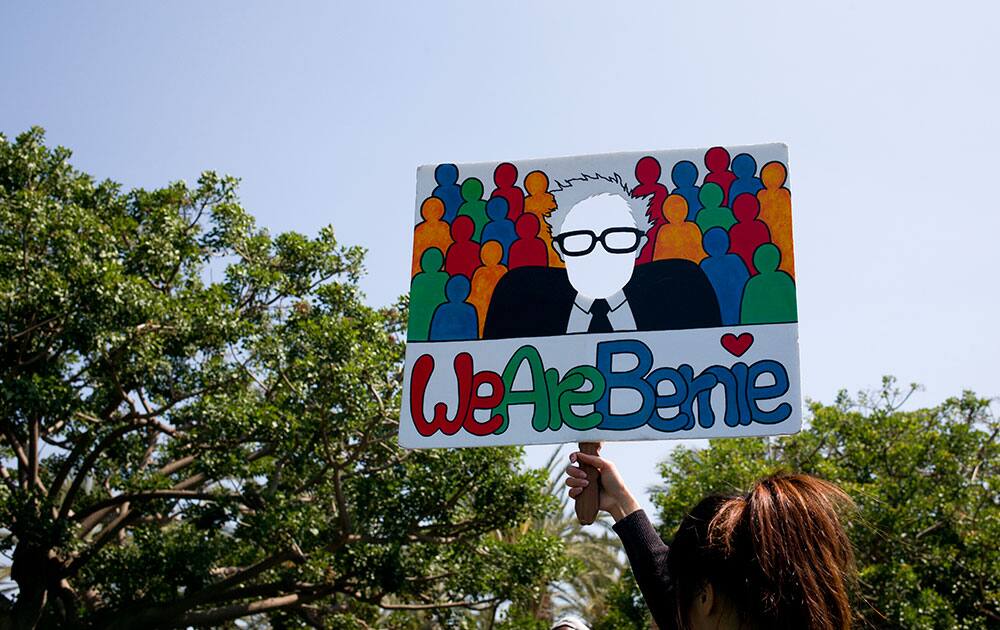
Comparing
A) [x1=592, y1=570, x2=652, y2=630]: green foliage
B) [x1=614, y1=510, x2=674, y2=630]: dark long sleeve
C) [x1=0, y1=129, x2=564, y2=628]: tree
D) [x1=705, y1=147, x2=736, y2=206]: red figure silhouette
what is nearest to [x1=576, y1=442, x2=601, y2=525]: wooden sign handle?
[x1=614, y1=510, x2=674, y2=630]: dark long sleeve

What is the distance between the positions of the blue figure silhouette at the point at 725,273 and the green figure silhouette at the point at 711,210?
21mm

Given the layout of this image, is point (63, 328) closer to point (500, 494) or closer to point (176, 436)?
point (176, 436)

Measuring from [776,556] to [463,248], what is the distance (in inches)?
67.3

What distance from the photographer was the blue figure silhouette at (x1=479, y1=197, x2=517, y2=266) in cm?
323

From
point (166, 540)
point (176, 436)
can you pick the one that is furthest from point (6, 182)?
point (166, 540)

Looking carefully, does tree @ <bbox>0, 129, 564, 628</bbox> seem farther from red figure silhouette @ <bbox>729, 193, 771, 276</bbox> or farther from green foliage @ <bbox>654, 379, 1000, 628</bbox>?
red figure silhouette @ <bbox>729, 193, 771, 276</bbox>

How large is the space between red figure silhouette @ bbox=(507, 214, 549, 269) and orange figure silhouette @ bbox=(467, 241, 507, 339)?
0.13ft

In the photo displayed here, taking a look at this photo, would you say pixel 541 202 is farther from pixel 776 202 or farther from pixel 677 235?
pixel 776 202

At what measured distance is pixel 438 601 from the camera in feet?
42.8

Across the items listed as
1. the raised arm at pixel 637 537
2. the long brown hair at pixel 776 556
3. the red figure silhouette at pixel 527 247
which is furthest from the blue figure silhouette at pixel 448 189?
the long brown hair at pixel 776 556

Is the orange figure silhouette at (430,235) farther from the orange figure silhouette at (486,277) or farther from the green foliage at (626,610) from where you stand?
the green foliage at (626,610)

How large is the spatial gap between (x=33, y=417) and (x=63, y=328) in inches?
70.6

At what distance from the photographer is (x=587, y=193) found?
3.20m

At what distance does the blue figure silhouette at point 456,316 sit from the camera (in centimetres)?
314
